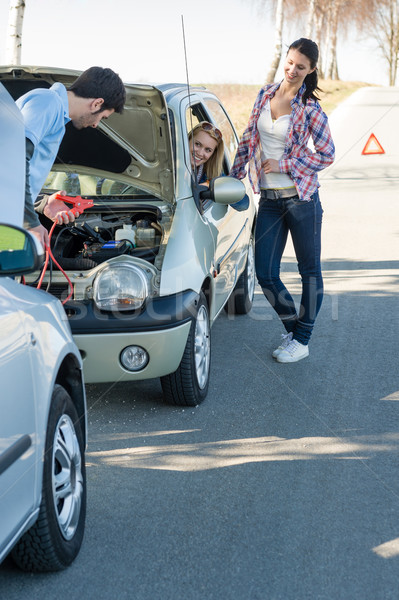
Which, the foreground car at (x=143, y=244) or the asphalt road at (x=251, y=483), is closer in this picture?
the asphalt road at (x=251, y=483)

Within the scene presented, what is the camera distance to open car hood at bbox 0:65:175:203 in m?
4.87

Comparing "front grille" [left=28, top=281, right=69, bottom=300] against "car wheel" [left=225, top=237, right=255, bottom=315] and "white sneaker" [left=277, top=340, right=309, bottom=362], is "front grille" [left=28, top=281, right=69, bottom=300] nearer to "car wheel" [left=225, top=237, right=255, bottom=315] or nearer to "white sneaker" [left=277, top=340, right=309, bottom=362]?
"white sneaker" [left=277, top=340, right=309, bottom=362]

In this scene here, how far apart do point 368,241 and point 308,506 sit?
7125 millimetres

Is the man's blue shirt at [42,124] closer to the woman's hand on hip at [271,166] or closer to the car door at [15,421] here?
the car door at [15,421]

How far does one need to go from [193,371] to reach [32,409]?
214cm

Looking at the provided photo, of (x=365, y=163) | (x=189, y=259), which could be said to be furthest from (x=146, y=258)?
(x=365, y=163)

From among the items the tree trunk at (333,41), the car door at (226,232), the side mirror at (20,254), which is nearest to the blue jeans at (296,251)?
the car door at (226,232)

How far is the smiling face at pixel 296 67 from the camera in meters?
5.05

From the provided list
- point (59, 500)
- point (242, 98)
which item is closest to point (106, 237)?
point (59, 500)

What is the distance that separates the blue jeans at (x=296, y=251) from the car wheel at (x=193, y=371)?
904 mm

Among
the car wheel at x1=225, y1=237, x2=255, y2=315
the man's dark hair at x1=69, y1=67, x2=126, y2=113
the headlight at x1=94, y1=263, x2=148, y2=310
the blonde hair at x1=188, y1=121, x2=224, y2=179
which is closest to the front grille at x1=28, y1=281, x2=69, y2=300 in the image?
the headlight at x1=94, y1=263, x2=148, y2=310

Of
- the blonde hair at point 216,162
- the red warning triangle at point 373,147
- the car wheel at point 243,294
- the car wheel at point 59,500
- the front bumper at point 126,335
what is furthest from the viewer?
the red warning triangle at point 373,147

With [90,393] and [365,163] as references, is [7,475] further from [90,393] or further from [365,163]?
[365,163]

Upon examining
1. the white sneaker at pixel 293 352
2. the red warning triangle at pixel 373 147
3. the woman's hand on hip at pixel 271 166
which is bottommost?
the red warning triangle at pixel 373 147
